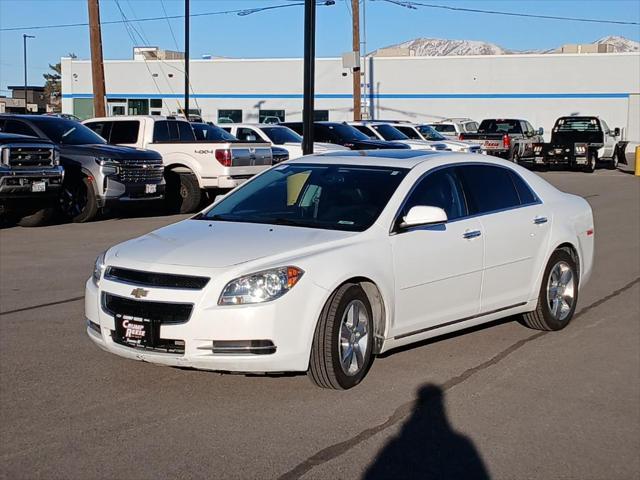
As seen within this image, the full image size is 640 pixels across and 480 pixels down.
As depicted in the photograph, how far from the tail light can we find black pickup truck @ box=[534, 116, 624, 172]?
20.1 meters

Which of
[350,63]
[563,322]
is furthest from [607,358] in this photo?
[350,63]

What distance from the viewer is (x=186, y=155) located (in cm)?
1894

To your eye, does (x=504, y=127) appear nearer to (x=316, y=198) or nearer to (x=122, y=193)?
(x=122, y=193)

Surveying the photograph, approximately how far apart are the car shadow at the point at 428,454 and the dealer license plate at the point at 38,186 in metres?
10.8

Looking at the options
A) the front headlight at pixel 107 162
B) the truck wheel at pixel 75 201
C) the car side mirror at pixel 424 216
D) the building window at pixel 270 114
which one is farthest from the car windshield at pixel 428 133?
the building window at pixel 270 114

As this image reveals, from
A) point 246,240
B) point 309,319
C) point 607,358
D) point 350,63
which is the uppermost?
point 350,63

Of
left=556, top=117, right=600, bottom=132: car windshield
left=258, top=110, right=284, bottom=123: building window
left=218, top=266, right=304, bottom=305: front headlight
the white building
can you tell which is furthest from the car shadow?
left=258, top=110, right=284, bottom=123: building window

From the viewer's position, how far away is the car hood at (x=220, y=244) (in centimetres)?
605

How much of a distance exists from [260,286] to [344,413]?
95cm

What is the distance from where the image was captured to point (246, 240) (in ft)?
20.9

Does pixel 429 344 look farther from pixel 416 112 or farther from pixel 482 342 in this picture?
pixel 416 112

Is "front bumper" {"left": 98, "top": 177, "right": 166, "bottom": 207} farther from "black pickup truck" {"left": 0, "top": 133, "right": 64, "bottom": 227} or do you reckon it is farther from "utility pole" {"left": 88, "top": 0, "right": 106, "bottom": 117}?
"utility pole" {"left": 88, "top": 0, "right": 106, "bottom": 117}

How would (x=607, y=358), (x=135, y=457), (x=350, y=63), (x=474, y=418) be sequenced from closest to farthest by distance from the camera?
(x=135, y=457) → (x=474, y=418) → (x=607, y=358) → (x=350, y=63)

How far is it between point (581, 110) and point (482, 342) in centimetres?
5075
